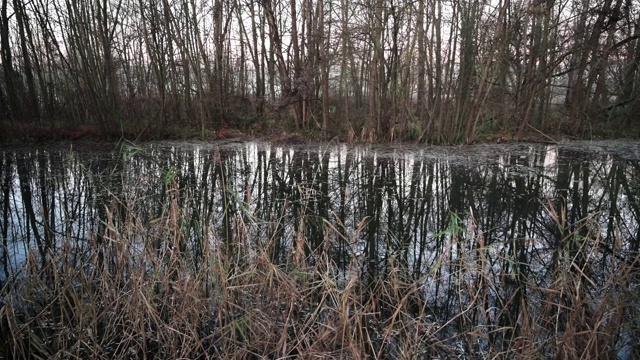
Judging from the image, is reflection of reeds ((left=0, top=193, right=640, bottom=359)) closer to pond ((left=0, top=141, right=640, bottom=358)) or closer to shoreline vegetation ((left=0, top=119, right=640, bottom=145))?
pond ((left=0, top=141, right=640, bottom=358))

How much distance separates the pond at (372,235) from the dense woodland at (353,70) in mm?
1450

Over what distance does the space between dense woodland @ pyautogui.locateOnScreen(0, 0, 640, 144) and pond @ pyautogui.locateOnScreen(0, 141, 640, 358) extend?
1.45 meters

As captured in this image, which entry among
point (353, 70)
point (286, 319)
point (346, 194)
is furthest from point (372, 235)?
point (353, 70)

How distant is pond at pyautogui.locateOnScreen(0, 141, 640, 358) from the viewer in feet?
8.16

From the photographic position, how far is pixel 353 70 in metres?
12.2

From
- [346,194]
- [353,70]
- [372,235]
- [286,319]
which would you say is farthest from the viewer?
[353,70]

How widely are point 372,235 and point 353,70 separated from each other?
28.9 ft

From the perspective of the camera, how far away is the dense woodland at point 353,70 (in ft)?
33.3

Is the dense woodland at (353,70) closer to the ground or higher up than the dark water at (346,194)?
higher up

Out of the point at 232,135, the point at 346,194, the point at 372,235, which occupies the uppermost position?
the point at 232,135

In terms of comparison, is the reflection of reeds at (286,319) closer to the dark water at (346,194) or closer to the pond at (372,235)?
the pond at (372,235)

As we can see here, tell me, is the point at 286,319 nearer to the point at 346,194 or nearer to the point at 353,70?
the point at 346,194

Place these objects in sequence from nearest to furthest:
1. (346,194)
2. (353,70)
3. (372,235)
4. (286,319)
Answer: (286,319) < (372,235) < (346,194) < (353,70)

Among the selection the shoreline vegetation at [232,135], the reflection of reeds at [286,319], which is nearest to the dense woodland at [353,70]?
the shoreline vegetation at [232,135]
